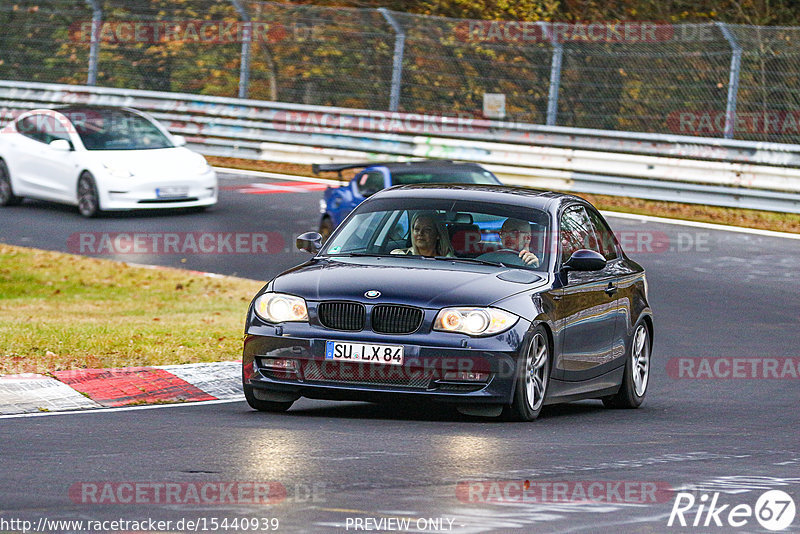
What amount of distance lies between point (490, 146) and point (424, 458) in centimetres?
1916

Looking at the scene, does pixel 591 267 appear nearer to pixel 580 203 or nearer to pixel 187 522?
pixel 580 203

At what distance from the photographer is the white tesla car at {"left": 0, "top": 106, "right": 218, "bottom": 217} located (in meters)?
22.9

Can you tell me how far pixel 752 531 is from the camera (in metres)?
6.54

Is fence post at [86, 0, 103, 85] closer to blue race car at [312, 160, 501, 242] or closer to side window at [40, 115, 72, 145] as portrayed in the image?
side window at [40, 115, 72, 145]

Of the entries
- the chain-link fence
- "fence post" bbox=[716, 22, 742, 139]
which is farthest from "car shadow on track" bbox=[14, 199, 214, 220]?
"fence post" bbox=[716, 22, 742, 139]

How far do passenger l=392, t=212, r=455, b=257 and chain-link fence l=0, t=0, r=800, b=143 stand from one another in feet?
49.4

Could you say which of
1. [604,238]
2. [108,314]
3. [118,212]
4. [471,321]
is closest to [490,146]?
[118,212]

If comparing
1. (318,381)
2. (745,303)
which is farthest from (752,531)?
(745,303)

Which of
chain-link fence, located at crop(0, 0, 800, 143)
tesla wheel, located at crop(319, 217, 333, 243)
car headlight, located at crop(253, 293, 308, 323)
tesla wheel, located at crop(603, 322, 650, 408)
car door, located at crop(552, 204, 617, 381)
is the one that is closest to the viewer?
car headlight, located at crop(253, 293, 308, 323)

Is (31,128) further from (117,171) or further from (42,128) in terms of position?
(117,171)

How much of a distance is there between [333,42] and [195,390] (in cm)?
1930

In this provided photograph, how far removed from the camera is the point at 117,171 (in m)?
22.9

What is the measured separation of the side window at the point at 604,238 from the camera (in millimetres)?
11383

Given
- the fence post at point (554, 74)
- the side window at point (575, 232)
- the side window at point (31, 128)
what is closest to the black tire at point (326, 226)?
the side window at point (31, 128)
